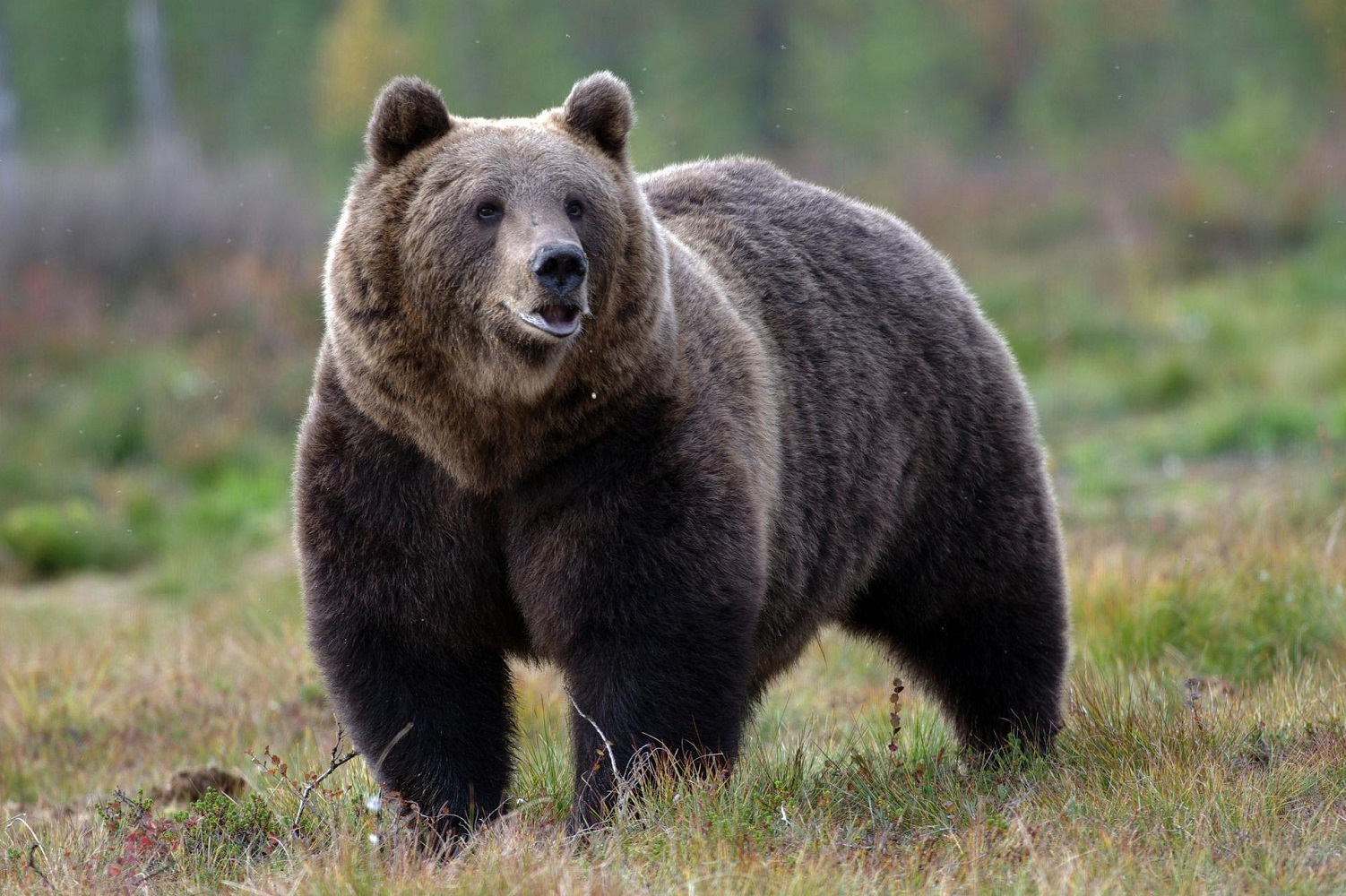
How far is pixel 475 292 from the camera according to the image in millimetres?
4121

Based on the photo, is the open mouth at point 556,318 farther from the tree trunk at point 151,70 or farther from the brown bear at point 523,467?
the tree trunk at point 151,70

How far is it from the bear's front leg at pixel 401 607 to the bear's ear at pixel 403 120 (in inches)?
26.7

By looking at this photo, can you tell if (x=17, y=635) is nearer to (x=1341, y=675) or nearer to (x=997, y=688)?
(x=997, y=688)

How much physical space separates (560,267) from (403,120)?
30.0 inches

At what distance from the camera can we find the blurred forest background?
1250cm

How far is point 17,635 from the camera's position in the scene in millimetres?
8422

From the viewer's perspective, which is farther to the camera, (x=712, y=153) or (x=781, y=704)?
(x=712, y=153)

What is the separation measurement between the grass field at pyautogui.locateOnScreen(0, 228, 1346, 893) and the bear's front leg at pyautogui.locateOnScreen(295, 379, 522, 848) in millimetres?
205

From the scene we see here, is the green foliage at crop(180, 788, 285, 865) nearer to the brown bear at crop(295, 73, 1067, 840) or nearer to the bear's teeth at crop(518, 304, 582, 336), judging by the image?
the brown bear at crop(295, 73, 1067, 840)

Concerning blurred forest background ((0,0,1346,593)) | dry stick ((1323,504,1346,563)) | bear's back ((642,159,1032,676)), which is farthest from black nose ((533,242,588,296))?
blurred forest background ((0,0,1346,593))

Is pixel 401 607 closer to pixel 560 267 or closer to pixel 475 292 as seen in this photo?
pixel 475 292

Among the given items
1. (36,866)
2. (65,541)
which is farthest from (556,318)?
(65,541)

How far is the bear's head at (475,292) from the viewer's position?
13.5ft

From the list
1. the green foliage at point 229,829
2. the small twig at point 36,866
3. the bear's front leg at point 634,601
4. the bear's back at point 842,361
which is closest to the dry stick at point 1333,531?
the bear's back at point 842,361
